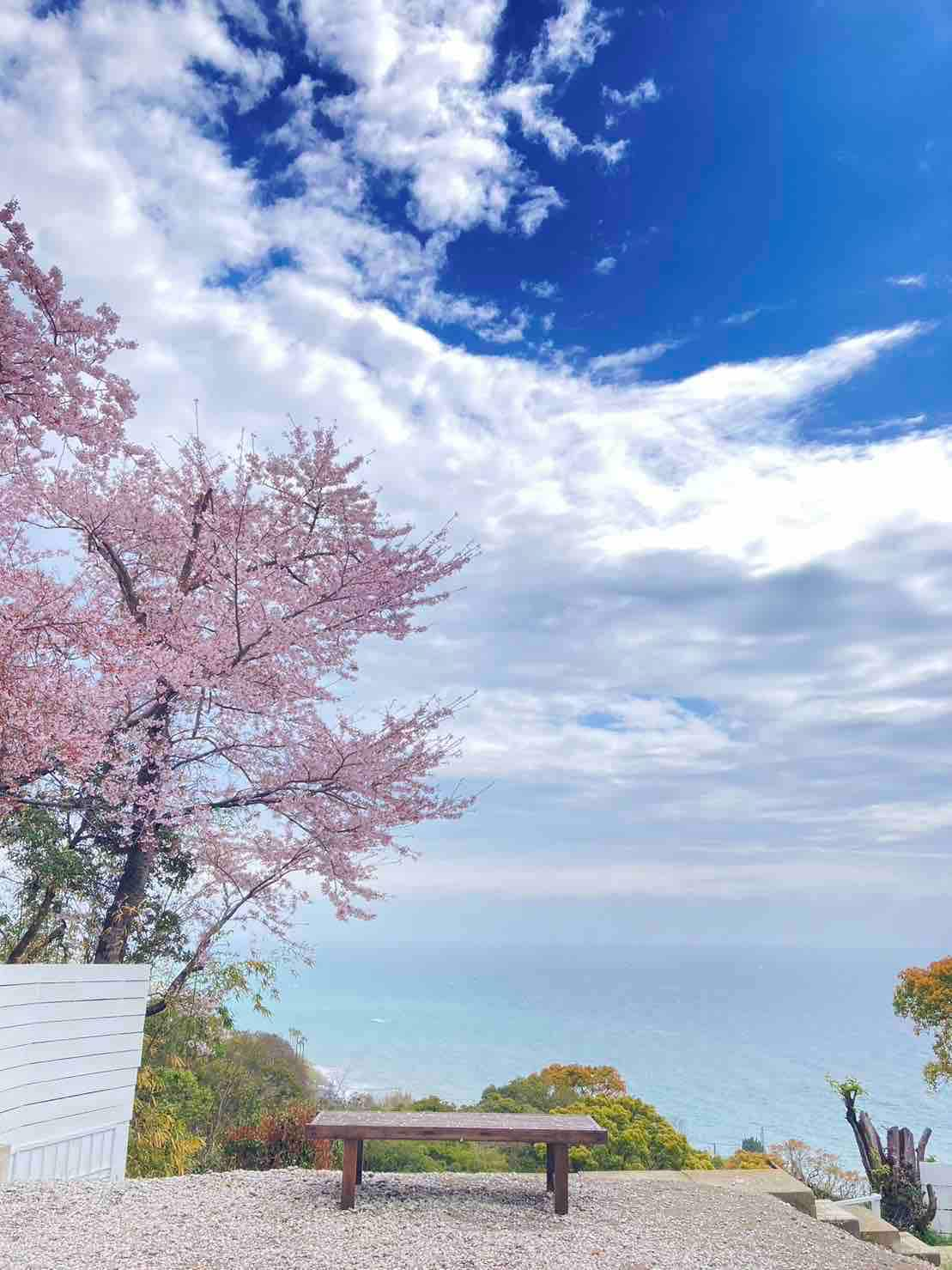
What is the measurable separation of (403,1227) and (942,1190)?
13275 mm

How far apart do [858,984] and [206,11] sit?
17043cm

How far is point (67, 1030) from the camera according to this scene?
5777 millimetres

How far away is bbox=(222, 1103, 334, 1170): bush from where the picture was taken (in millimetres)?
6637

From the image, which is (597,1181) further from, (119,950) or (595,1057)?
(595,1057)

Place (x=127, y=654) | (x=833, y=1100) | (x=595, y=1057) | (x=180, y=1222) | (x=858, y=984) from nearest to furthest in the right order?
(x=180, y=1222)
(x=127, y=654)
(x=833, y=1100)
(x=595, y=1057)
(x=858, y=984)

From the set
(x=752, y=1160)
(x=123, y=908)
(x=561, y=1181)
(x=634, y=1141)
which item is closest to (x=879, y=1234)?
(x=561, y=1181)

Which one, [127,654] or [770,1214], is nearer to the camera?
[770,1214]

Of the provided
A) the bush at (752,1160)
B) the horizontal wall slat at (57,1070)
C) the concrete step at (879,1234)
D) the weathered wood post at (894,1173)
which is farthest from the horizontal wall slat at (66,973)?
the weathered wood post at (894,1173)

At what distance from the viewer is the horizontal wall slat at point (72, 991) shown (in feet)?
17.3

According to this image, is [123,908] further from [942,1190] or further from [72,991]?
[942,1190]

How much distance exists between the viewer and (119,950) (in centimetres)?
786

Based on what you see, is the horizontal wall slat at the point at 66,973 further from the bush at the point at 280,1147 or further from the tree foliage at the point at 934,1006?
the tree foliage at the point at 934,1006

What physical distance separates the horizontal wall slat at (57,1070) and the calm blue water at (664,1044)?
276 cm

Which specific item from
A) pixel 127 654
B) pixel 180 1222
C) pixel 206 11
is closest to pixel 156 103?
pixel 206 11
